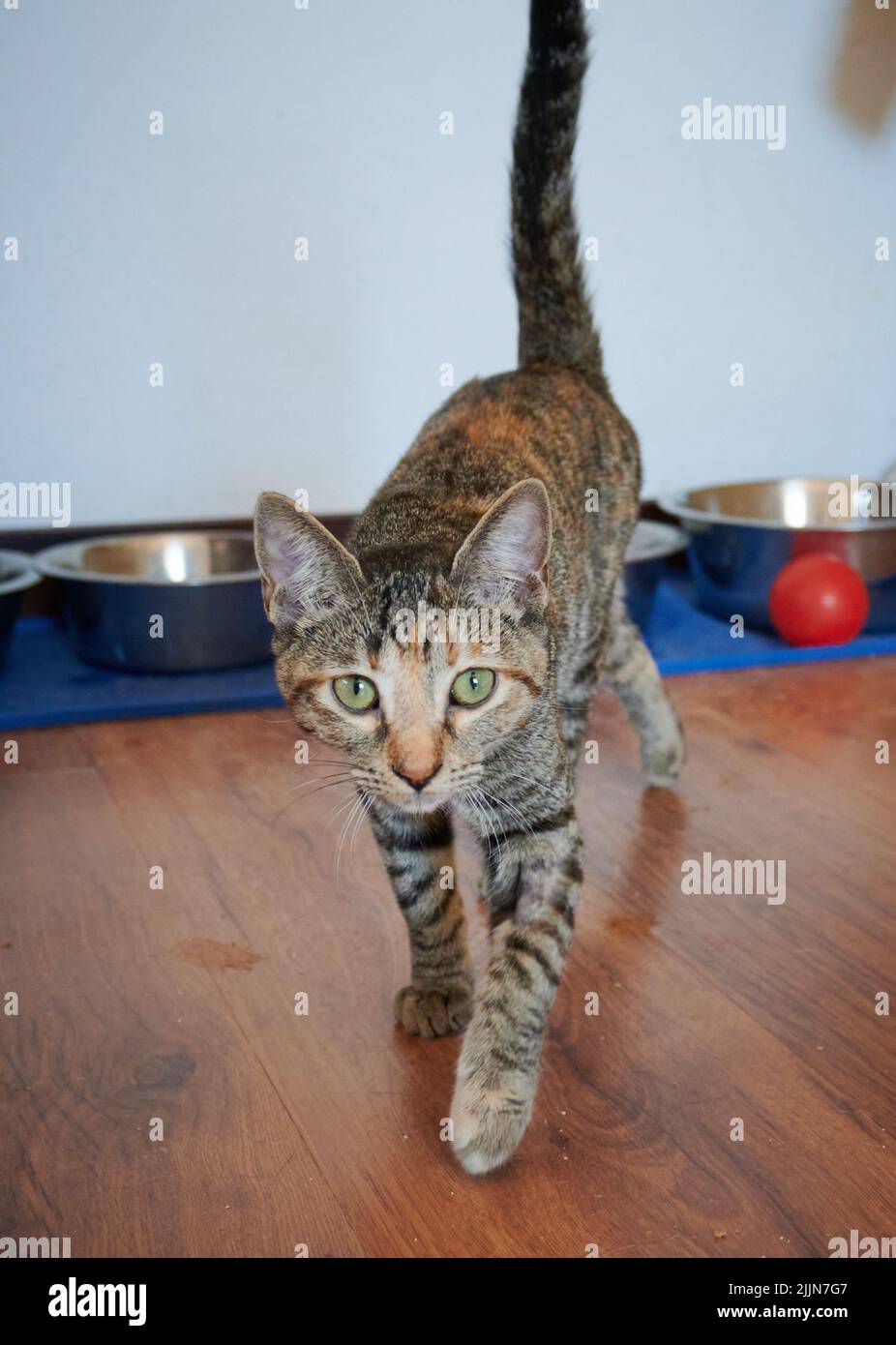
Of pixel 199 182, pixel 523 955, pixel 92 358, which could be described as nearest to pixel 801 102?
pixel 199 182

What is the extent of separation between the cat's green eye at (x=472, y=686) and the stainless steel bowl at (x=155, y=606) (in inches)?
52.1

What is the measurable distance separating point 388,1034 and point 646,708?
0.90 m

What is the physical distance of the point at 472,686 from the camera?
1358 millimetres

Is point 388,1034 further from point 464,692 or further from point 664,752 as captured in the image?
point 664,752

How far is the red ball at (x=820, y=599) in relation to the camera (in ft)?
9.25

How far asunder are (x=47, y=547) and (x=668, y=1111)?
2.23 meters

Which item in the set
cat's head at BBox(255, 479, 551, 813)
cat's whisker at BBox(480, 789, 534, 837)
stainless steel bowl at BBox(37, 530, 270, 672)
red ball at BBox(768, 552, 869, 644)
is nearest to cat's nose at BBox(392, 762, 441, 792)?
cat's head at BBox(255, 479, 551, 813)

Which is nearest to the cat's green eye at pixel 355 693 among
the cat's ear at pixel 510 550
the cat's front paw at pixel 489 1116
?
the cat's ear at pixel 510 550

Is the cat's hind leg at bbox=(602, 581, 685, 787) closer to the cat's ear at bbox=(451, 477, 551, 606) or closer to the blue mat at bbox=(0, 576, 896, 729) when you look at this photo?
the blue mat at bbox=(0, 576, 896, 729)

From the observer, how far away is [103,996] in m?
1.62

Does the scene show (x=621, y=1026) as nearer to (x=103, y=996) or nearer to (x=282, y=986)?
(x=282, y=986)

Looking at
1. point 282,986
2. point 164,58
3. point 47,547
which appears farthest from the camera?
point 47,547

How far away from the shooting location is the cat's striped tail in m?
1.99

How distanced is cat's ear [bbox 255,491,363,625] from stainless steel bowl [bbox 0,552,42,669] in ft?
4.44
